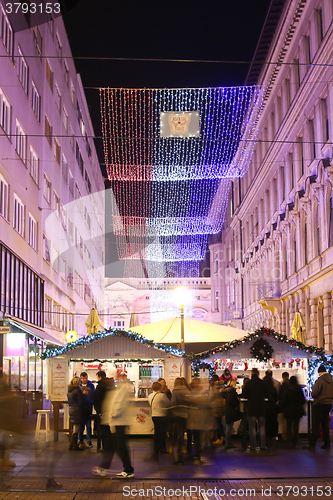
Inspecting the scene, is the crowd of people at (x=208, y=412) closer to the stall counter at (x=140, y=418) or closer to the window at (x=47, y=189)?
the stall counter at (x=140, y=418)

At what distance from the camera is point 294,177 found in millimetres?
34938

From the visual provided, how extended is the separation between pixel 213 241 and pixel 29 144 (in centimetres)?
5045

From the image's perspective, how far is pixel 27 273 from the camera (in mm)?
28094

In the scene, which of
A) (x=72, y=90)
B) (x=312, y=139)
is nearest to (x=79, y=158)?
(x=72, y=90)

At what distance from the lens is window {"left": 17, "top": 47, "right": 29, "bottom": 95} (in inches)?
1042

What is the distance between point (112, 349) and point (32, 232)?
14219 mm

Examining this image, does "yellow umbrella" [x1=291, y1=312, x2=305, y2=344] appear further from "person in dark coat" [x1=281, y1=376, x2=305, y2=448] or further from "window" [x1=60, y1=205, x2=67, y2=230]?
"window" [x1=60, y1=205, x2=67, y2=230]

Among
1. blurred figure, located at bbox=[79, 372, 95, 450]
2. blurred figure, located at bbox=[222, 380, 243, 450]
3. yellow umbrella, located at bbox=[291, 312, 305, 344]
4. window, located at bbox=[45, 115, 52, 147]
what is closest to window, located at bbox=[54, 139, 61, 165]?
window, located at bbox=[45, 115, 52, 147]

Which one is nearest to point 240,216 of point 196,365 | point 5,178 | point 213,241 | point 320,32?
point 213,241

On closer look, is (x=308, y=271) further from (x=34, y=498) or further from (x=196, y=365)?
(x=34, y=498)

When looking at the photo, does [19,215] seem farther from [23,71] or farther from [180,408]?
[180,408]

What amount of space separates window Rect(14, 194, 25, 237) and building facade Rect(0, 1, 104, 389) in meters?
0.04

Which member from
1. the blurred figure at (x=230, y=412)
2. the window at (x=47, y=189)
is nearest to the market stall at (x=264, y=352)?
the blurred figure at (x=230, y=412)

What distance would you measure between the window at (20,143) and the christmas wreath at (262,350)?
14.5 meters
